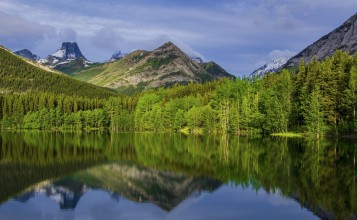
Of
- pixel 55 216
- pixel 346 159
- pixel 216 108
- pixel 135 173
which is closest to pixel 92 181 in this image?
pixel 135 173

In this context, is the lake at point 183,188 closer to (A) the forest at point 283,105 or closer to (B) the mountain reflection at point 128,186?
(B) the mountain reflection at point 128,186

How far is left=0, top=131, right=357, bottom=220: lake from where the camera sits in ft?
99.7

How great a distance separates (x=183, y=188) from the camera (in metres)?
40.8

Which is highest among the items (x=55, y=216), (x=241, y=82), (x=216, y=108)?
(x=241, y=82)

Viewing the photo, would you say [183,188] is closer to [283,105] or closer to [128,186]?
[128,186]

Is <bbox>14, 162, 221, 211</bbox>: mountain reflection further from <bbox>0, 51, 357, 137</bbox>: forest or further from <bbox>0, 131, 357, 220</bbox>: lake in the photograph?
<bbox>0, 51, 357, 137</bbox>: forest

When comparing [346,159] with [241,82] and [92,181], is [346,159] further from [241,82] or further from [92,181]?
[241,82]

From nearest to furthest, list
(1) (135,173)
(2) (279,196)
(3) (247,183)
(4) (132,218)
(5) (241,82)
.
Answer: (4) (132,218) → (2) (279,196) → (3) (247,183) → (1) (135,173) → (5) (241,82)

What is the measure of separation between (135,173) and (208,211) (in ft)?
72.1

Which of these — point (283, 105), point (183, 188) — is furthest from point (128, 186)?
point (283, 105)

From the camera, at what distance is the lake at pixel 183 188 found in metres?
30.4

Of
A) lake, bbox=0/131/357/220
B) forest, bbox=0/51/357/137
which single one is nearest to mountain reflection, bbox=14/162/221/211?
lake, bbox=0/131/357/220

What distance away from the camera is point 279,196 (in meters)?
35.2

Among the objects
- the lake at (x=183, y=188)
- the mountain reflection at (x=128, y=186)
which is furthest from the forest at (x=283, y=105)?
the mountain reflection at (x=128, y=186)
